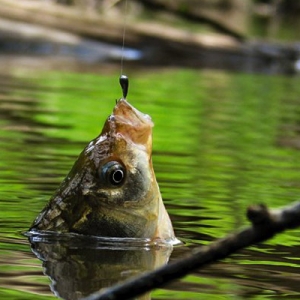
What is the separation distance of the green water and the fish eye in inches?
15.6

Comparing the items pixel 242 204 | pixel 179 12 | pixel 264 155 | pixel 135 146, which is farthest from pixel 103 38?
pixel 135 146

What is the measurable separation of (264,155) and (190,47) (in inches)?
482

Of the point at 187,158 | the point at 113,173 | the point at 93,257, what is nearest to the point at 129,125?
the point at 113,173

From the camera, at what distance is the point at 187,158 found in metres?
7.88

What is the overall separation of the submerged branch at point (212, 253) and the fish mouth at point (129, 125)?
73.0 inches

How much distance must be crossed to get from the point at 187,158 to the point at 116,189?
3.89 meters

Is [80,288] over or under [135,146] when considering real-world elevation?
under

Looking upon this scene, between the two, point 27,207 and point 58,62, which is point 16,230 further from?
point 58,62

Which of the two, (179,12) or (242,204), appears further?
(179,12)

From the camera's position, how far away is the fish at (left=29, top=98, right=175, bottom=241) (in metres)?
4.02

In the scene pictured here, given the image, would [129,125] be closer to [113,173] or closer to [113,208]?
[113,173]

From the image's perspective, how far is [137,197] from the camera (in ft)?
13.2

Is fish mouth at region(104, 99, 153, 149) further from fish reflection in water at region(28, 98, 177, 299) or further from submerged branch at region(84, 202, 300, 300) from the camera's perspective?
submerged branch at region(84, 202, 300, 300)

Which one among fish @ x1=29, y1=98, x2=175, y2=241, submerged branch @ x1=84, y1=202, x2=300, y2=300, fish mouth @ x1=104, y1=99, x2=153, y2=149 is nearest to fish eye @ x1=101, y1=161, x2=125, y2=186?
fish @ x1=29, y1=98, x2=175, y2=241
